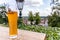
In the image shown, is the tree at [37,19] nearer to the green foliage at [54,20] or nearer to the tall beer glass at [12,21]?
the green foliage at [54,20]

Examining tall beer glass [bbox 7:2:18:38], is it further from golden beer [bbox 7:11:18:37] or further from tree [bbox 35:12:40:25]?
tree [bbox 35:12:40:25]

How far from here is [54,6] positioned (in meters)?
1.93

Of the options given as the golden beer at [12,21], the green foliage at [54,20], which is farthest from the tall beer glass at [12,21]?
the green foliage at [54,20]

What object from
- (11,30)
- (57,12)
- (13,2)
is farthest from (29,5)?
(11,30)

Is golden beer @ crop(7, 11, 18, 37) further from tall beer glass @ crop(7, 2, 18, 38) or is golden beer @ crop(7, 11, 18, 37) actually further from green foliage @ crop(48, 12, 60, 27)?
green foliage @ crop(48, 12, 60, 27)

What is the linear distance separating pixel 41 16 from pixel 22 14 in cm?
25

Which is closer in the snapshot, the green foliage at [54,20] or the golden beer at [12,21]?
the golden beer at [12,21]

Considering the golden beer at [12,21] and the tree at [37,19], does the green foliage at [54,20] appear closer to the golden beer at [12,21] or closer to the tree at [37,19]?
the tree at [37,19]

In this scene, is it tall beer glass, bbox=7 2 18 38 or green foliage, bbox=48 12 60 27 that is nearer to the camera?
tall beer glass, bbox=7 2 18 38

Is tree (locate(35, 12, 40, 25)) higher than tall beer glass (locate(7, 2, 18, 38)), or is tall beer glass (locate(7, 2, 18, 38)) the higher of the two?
tall beer glass (locate(7, 2, 18, 38))

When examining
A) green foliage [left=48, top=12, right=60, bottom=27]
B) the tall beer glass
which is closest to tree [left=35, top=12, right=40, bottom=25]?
green foliage [left=48, top=12, right=60, bottom=27]

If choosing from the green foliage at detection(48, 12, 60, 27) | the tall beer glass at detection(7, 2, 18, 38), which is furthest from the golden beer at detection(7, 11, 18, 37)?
the green foliage at detection(48, 12, 60, 27)

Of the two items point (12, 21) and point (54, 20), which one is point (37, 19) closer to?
point (54, 20)

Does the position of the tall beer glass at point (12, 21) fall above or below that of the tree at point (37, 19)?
above
